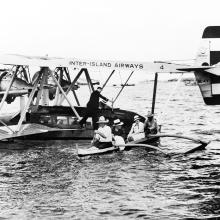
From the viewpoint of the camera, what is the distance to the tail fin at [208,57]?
1755 cm

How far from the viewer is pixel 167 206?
32.4 feet

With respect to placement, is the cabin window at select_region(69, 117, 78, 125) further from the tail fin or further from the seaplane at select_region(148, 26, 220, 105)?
the tail fin

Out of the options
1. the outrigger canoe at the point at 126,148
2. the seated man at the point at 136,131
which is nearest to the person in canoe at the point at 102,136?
the outrigger canoe at the point at 126,148

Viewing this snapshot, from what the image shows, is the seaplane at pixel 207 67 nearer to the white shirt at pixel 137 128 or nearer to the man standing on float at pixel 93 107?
the white shirt at pixel 137 128

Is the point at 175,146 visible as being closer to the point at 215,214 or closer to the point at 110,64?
the point at 110,64

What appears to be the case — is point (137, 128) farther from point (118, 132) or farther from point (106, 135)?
point (106, 135)

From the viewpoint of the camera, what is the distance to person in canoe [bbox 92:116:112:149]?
14867 mm

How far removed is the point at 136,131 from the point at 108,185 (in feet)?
17.6

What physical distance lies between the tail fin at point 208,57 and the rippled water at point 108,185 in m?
2.19

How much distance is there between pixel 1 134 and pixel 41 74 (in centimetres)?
305

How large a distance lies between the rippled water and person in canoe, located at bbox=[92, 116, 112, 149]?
1.75ft

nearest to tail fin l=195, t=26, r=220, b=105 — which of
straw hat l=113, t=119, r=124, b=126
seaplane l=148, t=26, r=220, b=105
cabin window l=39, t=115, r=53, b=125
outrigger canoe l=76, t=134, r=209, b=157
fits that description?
seaplane l=148, t=26, r=220, b=105

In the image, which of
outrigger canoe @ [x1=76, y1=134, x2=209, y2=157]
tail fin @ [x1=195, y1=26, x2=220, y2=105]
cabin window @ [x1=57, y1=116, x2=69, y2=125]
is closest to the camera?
outrigger canoe @ [x1=76, y1=134, x2=209, y2=157]

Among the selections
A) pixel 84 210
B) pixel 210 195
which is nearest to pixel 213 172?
pixel 210 195
